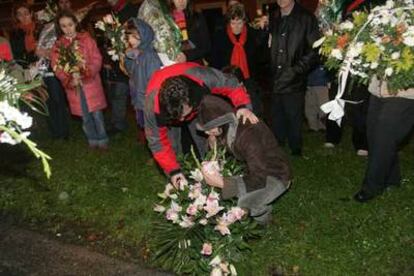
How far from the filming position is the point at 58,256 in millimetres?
4840

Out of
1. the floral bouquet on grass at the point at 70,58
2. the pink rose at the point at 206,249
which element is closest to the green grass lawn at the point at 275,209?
the pink rose at the point at 206,249

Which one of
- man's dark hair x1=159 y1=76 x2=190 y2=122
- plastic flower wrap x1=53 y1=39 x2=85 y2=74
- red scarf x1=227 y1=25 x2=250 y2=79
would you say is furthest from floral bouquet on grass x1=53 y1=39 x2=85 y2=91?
man's dark hair x1=159 y1=76 x2=190 y2=122

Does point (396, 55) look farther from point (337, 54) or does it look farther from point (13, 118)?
point (13, 118)

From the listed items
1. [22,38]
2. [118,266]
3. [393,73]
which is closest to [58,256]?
[118,266]

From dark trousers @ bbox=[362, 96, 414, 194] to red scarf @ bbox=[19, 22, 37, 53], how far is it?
4.92 meters

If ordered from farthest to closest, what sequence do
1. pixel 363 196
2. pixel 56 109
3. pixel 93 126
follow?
pixel 56 109 < pixel 93 126 < pixel 363 196

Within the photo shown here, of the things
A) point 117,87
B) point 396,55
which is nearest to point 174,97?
point 396,55

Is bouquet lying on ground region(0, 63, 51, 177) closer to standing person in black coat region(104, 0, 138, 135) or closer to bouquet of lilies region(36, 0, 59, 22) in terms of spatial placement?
standing person in black coat region(104, 0, 138, 135)

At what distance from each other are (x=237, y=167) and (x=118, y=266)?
1356 millimetres

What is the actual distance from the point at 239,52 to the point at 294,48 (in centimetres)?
75

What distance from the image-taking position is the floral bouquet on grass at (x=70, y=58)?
634cm

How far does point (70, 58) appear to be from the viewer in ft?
20.8

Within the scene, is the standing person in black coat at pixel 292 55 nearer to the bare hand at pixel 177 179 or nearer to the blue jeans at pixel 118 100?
the bare hand at pixel 177 179

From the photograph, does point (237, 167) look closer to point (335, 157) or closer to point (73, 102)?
point (335, 157)
